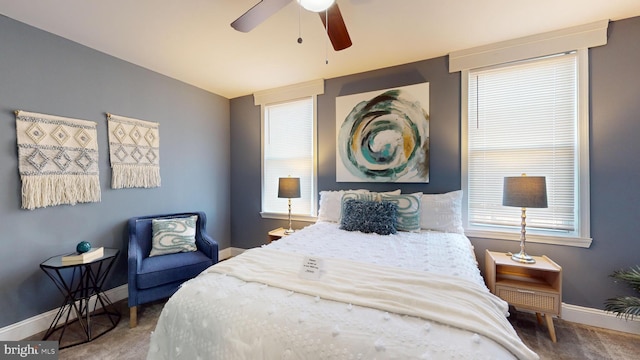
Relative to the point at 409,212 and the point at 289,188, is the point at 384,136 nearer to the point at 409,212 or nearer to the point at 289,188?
the point at 409,212

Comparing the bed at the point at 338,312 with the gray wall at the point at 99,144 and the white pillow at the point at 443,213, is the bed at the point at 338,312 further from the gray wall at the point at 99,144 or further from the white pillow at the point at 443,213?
the gray wall at the point at 99,144

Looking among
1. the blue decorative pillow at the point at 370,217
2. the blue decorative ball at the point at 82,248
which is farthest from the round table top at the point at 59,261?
the blue decorative pillow at the point at 370,217

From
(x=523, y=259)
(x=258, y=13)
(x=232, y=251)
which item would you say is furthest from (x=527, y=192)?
(x=232, y=251)

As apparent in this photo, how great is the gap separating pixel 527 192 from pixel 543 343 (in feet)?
3.89

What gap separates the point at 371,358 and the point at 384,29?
2.41 metres

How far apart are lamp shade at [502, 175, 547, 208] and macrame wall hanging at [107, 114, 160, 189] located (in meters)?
3.71

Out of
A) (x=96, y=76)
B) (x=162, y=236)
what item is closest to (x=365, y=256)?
(x=162, y=236)

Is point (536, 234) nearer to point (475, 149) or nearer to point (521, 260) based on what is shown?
point (521, 260)

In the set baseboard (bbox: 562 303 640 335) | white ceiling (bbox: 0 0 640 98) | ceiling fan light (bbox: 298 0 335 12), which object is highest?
white ceiling (bbox: 0 0 640 98)

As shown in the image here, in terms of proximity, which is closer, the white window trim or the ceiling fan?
the ceiling fan

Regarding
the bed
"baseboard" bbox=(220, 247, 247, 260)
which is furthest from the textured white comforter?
"baseboard" bbox=(220, 247, 247, 260)

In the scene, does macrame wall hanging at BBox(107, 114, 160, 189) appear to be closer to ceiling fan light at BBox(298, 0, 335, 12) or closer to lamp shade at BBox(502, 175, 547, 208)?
ceiling fan light at BBox(298, 0, 335, 12)

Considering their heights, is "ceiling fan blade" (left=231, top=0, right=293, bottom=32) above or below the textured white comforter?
above

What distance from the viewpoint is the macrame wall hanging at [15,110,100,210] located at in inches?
77.4
